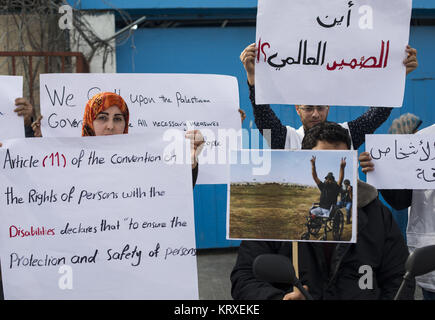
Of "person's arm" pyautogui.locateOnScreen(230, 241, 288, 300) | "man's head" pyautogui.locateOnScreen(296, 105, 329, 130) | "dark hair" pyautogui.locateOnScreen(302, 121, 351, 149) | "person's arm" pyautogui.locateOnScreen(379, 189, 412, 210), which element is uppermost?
"man's head" pyautogui.locateOnScreen(296, 105, 329, 130)

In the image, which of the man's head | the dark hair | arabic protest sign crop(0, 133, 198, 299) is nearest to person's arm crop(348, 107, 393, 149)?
the man's head

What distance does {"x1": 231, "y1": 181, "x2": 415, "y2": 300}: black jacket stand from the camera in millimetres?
1959

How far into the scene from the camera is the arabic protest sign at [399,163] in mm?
2346

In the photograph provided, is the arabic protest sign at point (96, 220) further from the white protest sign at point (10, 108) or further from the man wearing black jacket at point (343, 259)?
the white protest sign at point (10, 108)

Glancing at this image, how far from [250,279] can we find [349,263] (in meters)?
0.44

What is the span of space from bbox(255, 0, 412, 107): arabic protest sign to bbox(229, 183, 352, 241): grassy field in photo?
1.66ft

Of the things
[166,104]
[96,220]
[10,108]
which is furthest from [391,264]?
[10,108]

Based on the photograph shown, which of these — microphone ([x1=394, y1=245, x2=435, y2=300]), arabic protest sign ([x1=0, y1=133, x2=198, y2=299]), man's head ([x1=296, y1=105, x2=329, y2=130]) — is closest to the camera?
microphone ([x1=394, y1=245, x2=435, y2=300])

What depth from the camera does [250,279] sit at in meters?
2.04

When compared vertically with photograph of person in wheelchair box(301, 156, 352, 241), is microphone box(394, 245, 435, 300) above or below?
below

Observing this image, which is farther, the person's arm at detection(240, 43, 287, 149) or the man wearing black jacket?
the person's arm at detection(240, 43, 287, 149)

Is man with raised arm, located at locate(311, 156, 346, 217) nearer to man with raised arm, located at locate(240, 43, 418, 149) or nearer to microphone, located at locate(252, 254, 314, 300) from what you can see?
microphone, located at locate(252, 254, 314, 300)

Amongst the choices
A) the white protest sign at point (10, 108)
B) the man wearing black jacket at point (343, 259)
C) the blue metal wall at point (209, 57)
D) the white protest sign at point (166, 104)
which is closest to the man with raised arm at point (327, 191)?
the man wearing black jacket at point (343, 259)

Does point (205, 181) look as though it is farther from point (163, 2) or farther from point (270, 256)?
point (163, 2)
